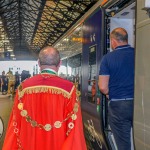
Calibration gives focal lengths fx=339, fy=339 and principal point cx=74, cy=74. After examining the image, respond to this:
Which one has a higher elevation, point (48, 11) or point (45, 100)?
point (48, 11)

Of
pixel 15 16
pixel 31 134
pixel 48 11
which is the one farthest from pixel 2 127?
pixel 15 16

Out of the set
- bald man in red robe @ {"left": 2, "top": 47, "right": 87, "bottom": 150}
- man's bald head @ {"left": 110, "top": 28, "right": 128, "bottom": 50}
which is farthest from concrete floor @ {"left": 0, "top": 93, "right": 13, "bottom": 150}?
bald man in red robe @ {"left": 2, "top": 47, "right": 87, "bottom": 150}

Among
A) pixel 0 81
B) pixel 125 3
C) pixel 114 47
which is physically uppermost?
pixel 125 3

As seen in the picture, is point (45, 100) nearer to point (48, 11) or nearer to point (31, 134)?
point (31, 134)

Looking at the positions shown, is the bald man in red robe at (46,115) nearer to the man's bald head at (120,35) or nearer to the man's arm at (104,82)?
the man's arm at (104,82)

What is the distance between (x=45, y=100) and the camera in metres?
2.79

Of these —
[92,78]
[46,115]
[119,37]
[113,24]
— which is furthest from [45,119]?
[92,78]

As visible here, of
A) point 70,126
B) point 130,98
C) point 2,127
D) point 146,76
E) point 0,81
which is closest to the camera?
point 70,126

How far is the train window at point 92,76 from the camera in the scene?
5105mm

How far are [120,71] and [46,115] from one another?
1.30 m

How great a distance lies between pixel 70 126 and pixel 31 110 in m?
0.35

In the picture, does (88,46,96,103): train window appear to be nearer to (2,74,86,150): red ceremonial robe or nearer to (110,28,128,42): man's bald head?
(110,28,128,42): man's bald head

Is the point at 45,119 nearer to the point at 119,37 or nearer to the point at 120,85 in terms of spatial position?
the point at 120,85

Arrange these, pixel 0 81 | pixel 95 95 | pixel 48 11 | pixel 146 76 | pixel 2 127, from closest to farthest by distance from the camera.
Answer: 1. pixel 146 76
2. pixel 95 95
3. pixel 2 127
4. pixel 0 81
5. pixel 48 11
